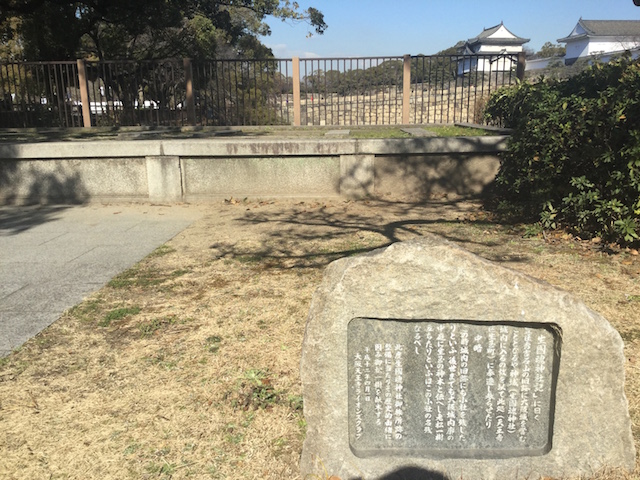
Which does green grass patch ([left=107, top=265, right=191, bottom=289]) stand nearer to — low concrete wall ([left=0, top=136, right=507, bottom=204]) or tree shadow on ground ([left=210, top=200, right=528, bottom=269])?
tree shadow on ground ([left=210, top=200, right=528, bottom=269])

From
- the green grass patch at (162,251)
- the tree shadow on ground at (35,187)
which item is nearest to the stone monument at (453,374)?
the green grass patch at (162,251)

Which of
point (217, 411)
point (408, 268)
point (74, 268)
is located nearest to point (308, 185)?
point (74, 268)

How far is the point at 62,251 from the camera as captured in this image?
17.2 feet

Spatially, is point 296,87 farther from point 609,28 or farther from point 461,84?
point 609,28

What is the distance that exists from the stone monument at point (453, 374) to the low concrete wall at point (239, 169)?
532cm

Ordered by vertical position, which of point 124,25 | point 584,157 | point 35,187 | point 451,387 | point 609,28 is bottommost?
point 451,387

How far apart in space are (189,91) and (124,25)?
294 inches

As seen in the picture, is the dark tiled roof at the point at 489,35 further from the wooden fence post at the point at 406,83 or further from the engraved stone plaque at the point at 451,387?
the engraved stone plaque at the point at 451,387

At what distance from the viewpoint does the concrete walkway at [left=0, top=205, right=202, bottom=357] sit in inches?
147

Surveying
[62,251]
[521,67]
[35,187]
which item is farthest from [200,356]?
[521,67]

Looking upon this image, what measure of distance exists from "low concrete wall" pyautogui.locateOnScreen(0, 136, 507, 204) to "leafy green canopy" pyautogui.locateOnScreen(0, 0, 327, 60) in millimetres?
9890

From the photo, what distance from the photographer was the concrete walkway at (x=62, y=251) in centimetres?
373

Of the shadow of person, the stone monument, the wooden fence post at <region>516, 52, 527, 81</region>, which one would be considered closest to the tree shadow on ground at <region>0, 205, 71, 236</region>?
the stone monument

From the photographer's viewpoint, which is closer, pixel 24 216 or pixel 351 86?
pixel 24 216
